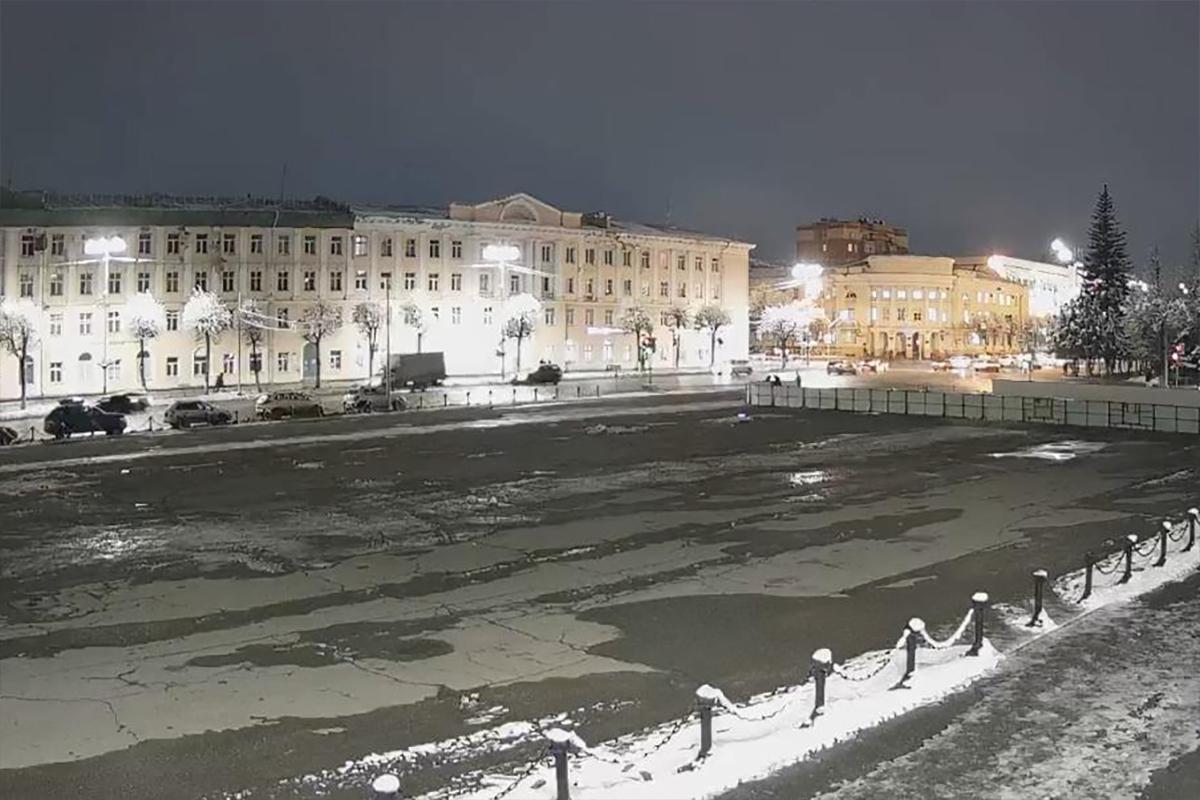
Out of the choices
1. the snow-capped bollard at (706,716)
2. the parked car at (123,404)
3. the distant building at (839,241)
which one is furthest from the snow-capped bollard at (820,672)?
the distant building at (839,241)

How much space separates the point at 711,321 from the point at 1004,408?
155 feet

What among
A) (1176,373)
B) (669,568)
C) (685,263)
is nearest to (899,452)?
(669,568)

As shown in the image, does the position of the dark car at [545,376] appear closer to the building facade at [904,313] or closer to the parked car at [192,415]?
the parked car at [192,415]

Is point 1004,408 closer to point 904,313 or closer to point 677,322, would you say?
point 677,322

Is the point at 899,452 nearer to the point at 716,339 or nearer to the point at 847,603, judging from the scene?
the point at 847,603

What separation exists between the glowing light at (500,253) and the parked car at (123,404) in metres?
26.7

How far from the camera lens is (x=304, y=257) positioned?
71.4 meters

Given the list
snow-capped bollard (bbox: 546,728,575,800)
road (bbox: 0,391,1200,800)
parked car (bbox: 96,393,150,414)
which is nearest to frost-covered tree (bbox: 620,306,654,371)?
parked car (bbox: 96,393,150,414)

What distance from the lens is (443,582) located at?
15891 mm

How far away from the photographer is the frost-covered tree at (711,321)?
294 feet

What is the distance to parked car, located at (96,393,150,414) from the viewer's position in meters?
46.9

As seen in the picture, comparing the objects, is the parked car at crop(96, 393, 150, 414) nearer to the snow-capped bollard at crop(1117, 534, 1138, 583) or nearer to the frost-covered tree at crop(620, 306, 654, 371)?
the frost-covered tree at crop(620, 306, 654, 371)

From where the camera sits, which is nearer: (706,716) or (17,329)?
(706,716)

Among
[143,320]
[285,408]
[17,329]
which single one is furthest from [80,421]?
[143,320]
